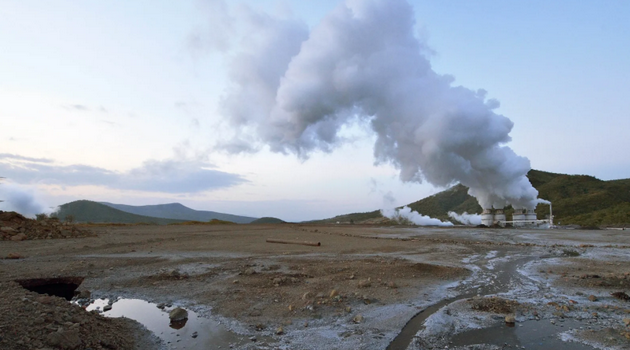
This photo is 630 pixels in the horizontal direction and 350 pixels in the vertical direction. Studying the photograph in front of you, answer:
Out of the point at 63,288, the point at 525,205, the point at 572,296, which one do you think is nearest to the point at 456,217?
the point at 525,205

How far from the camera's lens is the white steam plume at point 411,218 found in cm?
6019

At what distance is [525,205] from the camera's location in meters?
51.0

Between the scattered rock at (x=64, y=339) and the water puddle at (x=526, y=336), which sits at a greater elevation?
the scattered rock at (x=64, y=339)

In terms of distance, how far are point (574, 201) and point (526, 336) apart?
70.8 meters

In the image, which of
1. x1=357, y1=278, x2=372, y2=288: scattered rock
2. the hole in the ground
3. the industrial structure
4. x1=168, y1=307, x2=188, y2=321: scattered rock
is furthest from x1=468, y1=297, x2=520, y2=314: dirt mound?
the industrial structure

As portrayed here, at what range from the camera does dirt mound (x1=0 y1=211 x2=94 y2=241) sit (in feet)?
75.1

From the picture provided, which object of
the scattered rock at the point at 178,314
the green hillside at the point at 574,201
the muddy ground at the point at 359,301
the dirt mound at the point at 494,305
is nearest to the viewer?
Answer: the muddy ground at the point at 359,301

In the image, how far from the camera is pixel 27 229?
2470 cm

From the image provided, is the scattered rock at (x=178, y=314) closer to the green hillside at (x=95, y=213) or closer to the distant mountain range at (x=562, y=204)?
the distant mountain range at (x=562, y=204)

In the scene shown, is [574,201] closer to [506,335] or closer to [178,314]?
[506,335]

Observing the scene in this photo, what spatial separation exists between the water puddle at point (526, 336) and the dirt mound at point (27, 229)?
27.3 metres

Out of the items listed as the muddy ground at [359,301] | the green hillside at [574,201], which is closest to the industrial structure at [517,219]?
the green hillside at [574,201]

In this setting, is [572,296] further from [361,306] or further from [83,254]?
[83,254]

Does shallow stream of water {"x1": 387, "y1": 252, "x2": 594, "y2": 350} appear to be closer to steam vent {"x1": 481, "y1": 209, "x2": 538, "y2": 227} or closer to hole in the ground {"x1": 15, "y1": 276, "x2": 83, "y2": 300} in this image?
hole in the ground {"x1": 15, "y1": 276, "x2": 83, "y2": 300}
